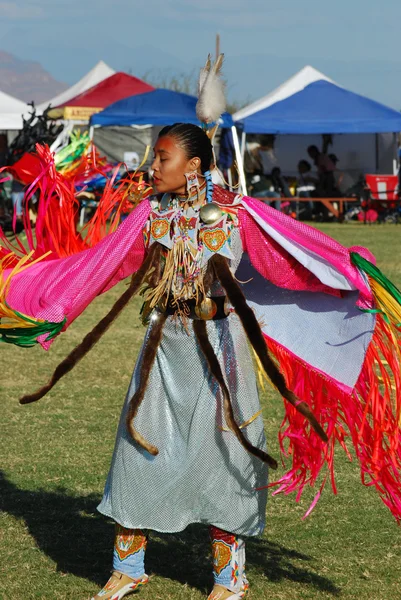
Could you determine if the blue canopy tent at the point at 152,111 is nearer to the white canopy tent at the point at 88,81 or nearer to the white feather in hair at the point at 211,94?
the white canopy tent at the point at 88,81

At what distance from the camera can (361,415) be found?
11.0 feet

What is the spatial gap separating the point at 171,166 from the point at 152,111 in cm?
1419

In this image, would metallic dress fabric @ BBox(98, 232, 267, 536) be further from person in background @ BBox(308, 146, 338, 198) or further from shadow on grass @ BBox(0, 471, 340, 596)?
person in background @ BBox(308, 146, 338, 198)

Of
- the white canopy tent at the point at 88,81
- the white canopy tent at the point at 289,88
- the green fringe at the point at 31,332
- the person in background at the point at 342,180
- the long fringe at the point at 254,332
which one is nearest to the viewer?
the long fringe at the point at 254,332

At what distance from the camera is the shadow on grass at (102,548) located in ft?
11.6

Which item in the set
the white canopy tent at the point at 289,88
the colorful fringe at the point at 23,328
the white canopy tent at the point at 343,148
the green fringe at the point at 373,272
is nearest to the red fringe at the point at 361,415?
the green fringe at the point at 373,272

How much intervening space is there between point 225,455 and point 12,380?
329 cm

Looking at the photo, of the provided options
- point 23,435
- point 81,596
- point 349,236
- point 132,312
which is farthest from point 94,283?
point 349,236

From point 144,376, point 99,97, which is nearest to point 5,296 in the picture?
point 144,376

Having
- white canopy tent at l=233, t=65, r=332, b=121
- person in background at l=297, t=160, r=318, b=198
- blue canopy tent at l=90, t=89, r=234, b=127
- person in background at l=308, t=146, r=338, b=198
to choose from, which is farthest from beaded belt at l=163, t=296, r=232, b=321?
person in background at l=308, t=146, r=338, b=198

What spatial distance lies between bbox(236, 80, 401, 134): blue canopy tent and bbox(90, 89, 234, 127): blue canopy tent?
0.74 metres

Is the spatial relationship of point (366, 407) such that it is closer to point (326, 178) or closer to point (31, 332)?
point (31, 332)

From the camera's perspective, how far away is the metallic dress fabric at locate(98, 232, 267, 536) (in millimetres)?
3211

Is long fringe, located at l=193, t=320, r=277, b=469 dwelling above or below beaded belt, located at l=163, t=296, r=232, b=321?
below
